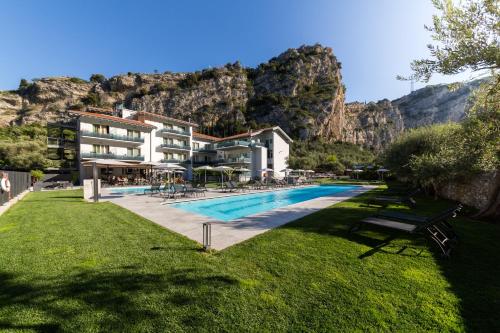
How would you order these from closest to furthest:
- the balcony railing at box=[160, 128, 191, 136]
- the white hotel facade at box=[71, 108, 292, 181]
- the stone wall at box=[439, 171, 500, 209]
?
the stone wall at box=[439, 171, 500, 209] → the white hotel facade at box=[71, 108, 292, 181] → the balcony railing at box=[160, 128, 191, 136]

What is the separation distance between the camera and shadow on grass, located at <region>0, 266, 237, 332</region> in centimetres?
250

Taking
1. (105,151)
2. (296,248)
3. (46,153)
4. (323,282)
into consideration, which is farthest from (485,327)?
(46,153)

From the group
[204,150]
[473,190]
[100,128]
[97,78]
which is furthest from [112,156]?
[97,78]

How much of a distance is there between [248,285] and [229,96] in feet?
245

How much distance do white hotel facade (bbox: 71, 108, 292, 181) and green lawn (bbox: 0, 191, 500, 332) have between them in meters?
23.6

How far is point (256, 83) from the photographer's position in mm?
78750

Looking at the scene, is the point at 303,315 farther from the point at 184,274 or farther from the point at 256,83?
the point at 256,83

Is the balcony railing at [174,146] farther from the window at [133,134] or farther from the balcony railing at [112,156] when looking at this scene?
the balcony railing at [112,156]

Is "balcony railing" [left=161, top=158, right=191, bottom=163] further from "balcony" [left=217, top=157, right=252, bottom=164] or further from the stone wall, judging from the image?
the stone wall

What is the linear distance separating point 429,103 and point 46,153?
149496 mm

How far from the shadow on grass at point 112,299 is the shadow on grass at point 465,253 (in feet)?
10.8

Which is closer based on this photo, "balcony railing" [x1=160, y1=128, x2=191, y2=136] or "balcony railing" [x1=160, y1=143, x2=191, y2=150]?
"balcony railing" [x1=160, y1=143, x2=191, y2=150]

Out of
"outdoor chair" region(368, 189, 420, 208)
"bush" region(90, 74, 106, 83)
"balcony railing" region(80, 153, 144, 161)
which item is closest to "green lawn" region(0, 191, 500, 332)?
"outdoor chair" region(368, 189, 420, 208)

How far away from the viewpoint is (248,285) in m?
3.32
